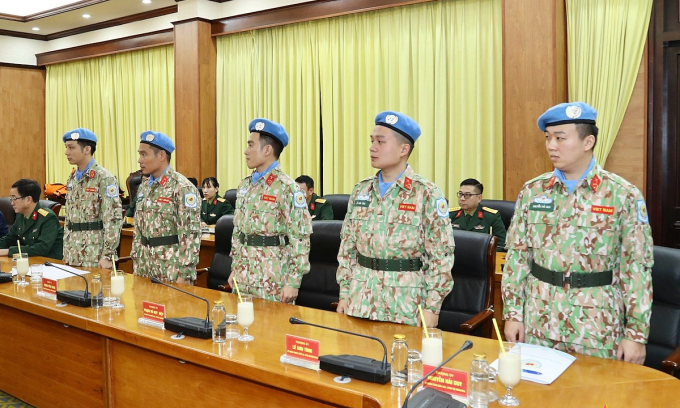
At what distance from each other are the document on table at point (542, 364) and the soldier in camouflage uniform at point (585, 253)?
0.79 feet

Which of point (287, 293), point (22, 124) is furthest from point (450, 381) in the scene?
point (22, 124)

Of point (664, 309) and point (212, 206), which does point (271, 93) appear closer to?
point (212, 206)

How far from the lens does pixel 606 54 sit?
470 cm

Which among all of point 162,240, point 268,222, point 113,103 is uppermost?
point 113,103

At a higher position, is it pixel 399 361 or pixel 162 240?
pixel 162 240

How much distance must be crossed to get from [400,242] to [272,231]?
0.81m

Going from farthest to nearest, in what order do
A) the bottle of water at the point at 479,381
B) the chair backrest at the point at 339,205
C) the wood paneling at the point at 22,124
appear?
the wood paneling at the point at 22,124
the chair backrest at the point at 339,205
the bottle of water at the point at 479,381

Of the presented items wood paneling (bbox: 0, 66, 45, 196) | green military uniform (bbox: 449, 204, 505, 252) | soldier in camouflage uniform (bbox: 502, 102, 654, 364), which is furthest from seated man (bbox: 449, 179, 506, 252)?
wood paneling (bbox: 0, 66, 45, 196)

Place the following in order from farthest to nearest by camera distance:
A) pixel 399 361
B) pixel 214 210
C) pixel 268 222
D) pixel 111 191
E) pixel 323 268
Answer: pixel 214 210
pixel 111 191
pixel 323 268
pixel 268 222
pixel 399 361

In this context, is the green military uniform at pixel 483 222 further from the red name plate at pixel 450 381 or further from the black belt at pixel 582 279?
the red name plate at pixel 450 381

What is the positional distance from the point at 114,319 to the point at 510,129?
142 inches

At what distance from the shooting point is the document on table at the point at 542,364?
1.62 m

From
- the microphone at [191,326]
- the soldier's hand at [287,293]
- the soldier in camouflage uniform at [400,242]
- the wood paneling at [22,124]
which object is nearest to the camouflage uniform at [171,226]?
the soldier's hand at [287,293]

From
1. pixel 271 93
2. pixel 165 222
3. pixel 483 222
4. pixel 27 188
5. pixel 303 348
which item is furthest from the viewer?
pixel 271 93
